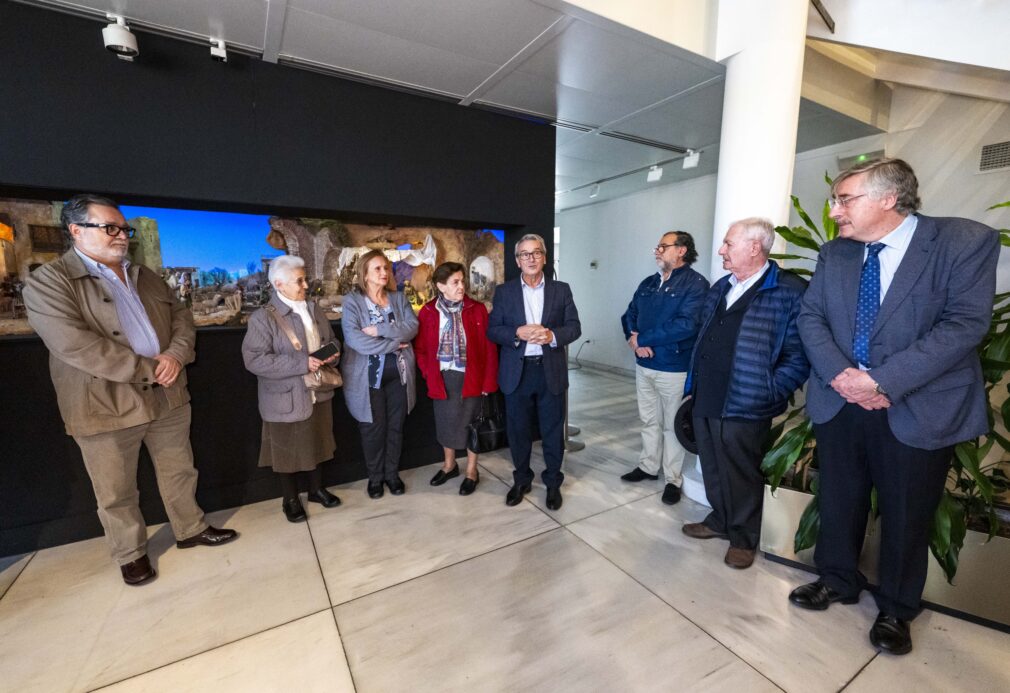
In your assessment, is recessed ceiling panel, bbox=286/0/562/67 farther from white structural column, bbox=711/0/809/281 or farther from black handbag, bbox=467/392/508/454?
black handbag, bbox=467/392/508/454

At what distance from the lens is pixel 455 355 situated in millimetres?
2971

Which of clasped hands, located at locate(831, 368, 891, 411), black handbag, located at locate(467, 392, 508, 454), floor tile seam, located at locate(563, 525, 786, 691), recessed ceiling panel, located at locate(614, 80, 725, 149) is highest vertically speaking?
recessed ceiling panel, located at locate(614, 80, 725, 149)

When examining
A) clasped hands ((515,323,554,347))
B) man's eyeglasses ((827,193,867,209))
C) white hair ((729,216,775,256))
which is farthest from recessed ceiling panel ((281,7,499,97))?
man's eyeglasses ((827,193,867,209))

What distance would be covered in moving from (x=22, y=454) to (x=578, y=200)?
7.48m

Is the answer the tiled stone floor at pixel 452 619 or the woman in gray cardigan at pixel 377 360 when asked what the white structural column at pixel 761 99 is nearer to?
the tiled stone floor at pixel 452 619

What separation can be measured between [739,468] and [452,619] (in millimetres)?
1703

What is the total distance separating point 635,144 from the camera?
4.57 m

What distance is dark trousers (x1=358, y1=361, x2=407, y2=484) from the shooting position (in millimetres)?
2939

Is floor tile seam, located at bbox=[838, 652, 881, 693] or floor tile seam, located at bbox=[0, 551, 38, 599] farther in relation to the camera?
floor tile seam, located at bbox=[0, 551, 38, 599]

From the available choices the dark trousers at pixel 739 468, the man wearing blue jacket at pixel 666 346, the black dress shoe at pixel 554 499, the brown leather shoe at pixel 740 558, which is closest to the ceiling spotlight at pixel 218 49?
the man wearing blue jacket at pixel 666 346

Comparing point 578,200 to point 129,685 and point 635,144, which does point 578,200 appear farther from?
point 129,685

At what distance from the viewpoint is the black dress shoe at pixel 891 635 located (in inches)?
67.6

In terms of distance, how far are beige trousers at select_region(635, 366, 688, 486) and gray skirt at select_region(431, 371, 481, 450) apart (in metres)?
1.30

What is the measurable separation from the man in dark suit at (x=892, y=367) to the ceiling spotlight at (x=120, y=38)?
3497 millimetres
